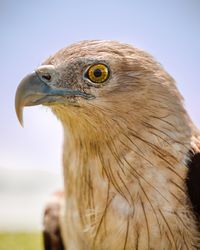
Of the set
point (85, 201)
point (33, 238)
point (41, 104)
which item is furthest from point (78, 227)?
point (33, 238)

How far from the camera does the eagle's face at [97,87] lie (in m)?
4.33

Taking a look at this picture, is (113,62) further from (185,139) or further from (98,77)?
(185,139)

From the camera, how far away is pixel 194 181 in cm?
426

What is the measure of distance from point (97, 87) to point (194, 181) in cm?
106

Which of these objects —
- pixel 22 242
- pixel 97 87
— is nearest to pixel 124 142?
pixel 97 87

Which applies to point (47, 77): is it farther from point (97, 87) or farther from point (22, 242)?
point (22, 242)

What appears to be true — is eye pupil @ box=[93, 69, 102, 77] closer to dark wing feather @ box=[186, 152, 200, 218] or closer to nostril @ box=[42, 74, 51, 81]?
nostril @ box=[42, 74, 51, 81]

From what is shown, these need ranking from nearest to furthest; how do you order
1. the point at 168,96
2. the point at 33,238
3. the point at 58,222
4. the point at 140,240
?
the point at 140,240
the point at 168,96
the point at 58,222
the point at 33,238

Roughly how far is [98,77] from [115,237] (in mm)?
1265

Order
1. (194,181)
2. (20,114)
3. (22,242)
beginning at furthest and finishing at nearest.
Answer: (22,242)
(20,114)
(194,181)

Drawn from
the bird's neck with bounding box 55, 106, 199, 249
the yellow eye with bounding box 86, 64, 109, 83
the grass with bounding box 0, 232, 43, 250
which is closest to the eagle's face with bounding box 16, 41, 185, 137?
the yellow eye with bounding box 86, 64, 109, 83

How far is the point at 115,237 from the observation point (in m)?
4.28

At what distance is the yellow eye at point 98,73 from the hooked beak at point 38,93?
0.14 m

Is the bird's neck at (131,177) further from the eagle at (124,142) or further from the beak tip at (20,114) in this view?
the beak tip at (20,114)
